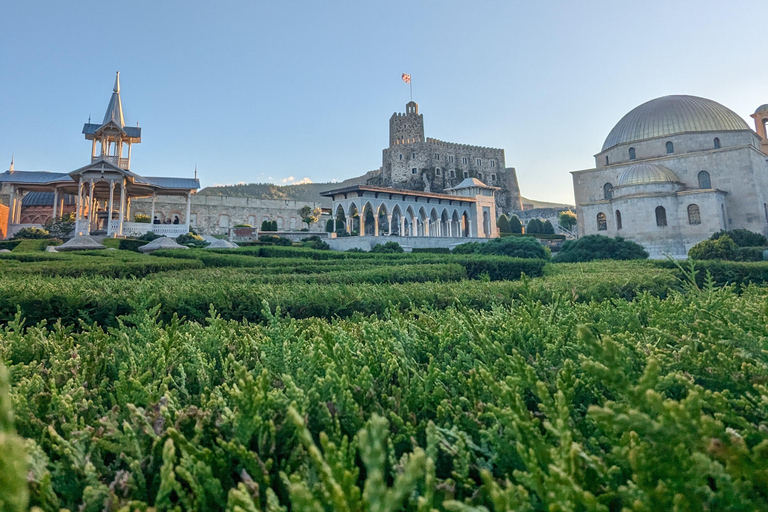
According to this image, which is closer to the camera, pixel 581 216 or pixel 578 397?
pixel 578 397

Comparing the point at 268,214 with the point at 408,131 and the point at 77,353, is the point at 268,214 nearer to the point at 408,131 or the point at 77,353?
the point at 408,131

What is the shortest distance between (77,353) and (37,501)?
122 cm

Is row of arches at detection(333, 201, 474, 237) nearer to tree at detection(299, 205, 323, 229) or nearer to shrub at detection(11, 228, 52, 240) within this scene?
tree at detection(299, 205, 323, 229)

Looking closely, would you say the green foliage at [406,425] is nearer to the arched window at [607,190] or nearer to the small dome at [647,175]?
the small dome at [647,175]

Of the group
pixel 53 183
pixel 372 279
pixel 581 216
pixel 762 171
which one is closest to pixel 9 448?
pixel 372 279

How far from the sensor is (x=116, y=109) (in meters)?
29.6

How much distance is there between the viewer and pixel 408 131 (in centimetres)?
4962

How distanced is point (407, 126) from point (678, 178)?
102ft

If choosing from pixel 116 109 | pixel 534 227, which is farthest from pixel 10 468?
pixel 534 227

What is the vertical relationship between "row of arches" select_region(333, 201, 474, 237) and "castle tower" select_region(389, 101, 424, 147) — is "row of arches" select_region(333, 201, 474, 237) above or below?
below

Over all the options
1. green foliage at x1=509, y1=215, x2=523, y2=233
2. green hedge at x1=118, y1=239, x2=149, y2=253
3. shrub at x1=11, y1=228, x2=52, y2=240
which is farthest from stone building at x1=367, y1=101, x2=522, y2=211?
shrub at x1=11, y1=228, x2=52, y2=240

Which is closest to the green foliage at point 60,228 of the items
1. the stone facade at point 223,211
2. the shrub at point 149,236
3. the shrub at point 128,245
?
the shrub at point 149,236

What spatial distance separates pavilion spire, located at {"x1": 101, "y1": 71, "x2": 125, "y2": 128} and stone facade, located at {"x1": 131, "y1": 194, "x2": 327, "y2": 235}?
8.60m

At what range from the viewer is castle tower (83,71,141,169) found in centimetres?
2897
